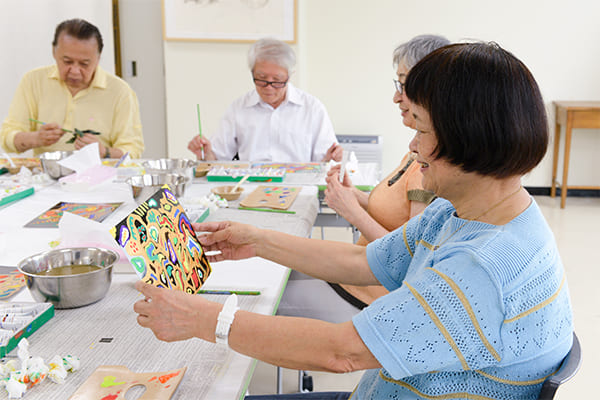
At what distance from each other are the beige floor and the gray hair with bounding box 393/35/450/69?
52.7 inches

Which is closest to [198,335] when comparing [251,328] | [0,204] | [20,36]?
[251,328]

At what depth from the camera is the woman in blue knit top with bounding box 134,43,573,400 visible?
0.87 m

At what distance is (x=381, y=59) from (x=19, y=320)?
171 inches

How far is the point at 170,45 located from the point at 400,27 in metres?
1.96

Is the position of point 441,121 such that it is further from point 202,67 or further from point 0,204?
point 202,67

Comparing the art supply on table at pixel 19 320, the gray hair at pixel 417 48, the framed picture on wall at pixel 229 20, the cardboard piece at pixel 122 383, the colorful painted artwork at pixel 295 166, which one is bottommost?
the cardboard piece at pixel 122 383

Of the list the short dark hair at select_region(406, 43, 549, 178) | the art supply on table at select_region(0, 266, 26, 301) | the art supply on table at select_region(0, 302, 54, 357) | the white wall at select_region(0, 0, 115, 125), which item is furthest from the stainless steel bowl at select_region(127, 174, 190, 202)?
the white wall at select_region(0, 0, 115, 125)

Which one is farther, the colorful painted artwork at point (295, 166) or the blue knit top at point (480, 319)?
the colorful painted artwork at point (295, 166)

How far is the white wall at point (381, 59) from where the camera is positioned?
468cm

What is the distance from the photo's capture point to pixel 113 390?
3.13ft

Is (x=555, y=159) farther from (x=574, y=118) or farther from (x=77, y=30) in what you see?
(x=77, y=30)

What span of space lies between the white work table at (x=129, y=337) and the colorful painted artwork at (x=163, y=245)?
0.11 metres

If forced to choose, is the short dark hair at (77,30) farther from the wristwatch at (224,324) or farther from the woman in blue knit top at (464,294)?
the wristwatch at (224,324)

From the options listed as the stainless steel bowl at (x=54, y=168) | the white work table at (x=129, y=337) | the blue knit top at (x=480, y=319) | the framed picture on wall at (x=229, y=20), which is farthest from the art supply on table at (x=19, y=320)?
the framed picture on wall at (x=229, y=20)
